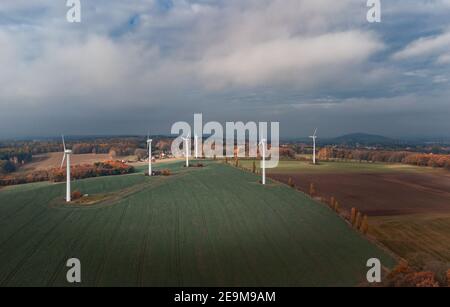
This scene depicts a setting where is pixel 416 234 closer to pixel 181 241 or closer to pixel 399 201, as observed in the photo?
pixel 399 201

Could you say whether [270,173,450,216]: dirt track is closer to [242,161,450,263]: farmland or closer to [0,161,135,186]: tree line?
[242,161,450,263]: farmland

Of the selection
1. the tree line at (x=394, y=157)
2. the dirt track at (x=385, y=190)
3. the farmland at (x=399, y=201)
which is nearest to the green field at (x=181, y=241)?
the farmland at (x=399, y=201)

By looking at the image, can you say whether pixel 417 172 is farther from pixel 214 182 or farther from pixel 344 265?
pixel 344 265

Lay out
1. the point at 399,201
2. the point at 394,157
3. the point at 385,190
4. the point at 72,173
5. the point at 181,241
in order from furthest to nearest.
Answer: the point at 394,157
the point at 72,173
the point at 385,190
the point at 399,201
the point at 181,241

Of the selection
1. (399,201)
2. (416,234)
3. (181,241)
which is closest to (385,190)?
(399,201)

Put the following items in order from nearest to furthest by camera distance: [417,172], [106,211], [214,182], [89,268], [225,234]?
[89,268]
[225,234]
[106,211]
[214,182]
[417,172]

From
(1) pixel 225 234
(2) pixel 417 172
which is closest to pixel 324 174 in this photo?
(2) pixel 417 172
